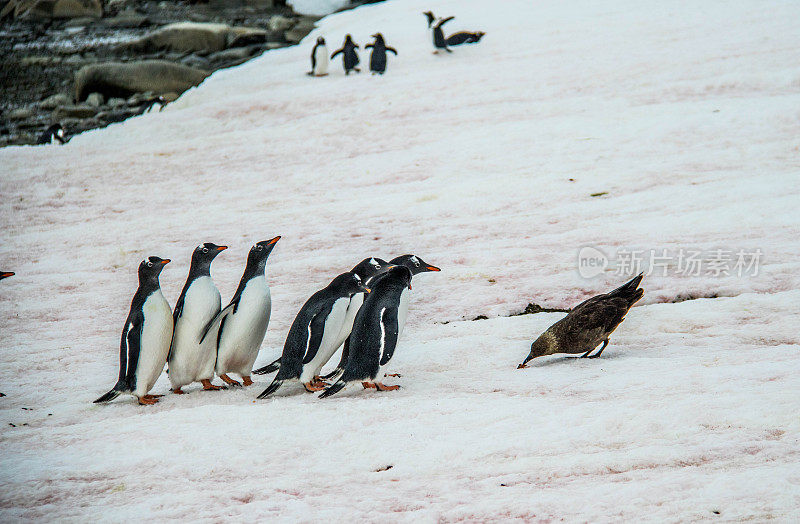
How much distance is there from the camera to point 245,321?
155 inches

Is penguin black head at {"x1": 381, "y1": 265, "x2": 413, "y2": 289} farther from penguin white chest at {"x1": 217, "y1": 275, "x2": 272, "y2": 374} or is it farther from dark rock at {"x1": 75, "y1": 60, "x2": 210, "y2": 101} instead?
dark rock at {"x1": 75, "y1": 60, "x2": 210, "y2": 101}

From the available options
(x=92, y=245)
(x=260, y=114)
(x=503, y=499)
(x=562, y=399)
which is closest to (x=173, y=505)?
(x=503, y=499)

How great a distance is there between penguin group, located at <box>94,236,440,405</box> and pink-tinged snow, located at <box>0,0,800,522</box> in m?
0.15

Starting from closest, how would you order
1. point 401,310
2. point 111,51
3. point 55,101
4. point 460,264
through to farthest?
point 401,310 < point 460,264 < point 55,101 < point 111,51

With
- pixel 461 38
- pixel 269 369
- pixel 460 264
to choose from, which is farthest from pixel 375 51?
pixel 269 369

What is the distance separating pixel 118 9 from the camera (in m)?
26.1

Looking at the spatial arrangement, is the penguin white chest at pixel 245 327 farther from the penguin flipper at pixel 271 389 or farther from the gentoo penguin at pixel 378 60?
the gentoo penguin at pixel 378 60

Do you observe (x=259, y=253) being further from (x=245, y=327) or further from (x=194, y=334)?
(x=194, y=334)

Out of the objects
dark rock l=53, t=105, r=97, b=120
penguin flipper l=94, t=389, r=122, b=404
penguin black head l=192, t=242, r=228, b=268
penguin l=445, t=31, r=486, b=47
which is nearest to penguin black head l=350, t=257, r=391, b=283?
penguin black head l=192, t=242, r=228, b=268

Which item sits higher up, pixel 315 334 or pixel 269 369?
pixel 315 334

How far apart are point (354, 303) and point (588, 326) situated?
1.15 meters

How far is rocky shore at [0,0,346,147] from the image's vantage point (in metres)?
14.5

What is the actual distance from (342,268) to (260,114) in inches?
200

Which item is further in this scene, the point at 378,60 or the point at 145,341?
the point at 378,60
